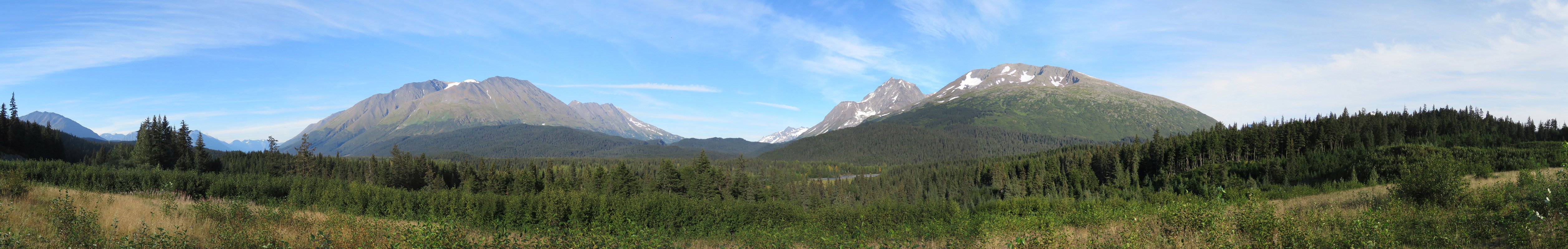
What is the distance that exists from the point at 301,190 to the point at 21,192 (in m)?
29.7

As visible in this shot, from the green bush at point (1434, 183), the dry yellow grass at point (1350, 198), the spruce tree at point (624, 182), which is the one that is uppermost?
the green bush at point (1434, 183)

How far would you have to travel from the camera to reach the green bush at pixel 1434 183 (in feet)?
74.2

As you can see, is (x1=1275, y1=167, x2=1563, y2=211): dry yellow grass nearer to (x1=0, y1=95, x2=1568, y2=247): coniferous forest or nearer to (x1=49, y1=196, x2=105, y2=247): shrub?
(x1=0, y1=95, x2=1568, y2=247): coniferous forest

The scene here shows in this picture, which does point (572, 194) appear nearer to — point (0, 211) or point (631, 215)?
point (631, 215)

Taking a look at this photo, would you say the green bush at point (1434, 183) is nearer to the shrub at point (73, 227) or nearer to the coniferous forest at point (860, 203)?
the coniferous forest at point (860, 203)

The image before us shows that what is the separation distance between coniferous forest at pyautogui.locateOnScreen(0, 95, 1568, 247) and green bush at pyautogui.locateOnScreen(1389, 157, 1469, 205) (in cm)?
7

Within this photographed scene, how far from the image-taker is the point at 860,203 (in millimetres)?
159875

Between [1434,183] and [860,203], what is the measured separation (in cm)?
13832

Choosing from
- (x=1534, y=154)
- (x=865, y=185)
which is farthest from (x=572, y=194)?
(x=865, y=185)

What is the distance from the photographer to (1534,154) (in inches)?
2419

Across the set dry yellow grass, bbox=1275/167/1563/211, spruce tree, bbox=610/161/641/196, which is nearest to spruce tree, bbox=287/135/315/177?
spruce tree, bbox=610/161/641/196

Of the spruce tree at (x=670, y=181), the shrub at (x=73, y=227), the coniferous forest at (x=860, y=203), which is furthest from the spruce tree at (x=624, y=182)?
the shrub at (x=73, y=227)

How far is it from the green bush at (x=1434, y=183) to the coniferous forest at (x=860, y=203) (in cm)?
7

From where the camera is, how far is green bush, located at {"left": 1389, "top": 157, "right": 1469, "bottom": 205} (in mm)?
22625
